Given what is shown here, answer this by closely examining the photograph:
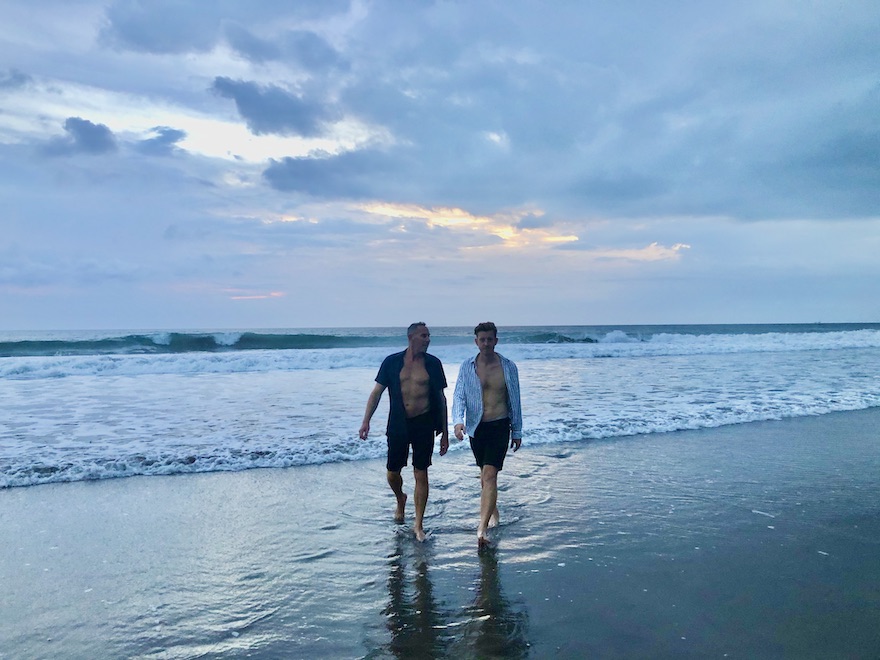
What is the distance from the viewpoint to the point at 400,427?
5629 millimetres

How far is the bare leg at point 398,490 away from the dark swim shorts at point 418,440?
25cm

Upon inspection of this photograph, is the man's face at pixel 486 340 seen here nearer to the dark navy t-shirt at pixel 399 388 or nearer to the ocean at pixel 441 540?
the dark navy t-shirt at pixel 399 388

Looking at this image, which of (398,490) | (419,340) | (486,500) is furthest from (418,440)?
(419,340)

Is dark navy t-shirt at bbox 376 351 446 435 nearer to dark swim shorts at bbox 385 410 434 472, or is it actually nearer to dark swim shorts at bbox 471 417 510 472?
dark swim shorts at bbox 385 410 434 472

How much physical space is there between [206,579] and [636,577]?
10.7 feet

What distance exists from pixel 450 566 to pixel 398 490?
129 centimetres

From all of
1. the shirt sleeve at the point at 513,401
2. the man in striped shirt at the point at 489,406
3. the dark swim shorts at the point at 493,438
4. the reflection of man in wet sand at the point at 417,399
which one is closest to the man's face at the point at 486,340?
the man in striped shirt at the point at 489,406

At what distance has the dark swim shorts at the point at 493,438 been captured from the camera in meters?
5.41

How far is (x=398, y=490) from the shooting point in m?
6.01

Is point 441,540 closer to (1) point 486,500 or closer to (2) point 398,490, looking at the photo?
(1) point 486,500

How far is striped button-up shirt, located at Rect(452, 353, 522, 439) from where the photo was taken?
5395 mm

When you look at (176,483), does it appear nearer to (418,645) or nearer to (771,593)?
(418,645)

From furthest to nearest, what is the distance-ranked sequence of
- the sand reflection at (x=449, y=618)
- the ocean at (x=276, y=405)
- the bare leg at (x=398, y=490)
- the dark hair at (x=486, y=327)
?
the ocean at (x=276, y=405) → the bare leg at (x=398, y=490) → the dark hair at (x=486, y=327) → the sand reflection at (x=449, y=618)

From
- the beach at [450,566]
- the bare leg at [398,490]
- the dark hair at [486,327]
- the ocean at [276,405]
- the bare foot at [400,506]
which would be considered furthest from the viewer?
the ocean at [276,405]
